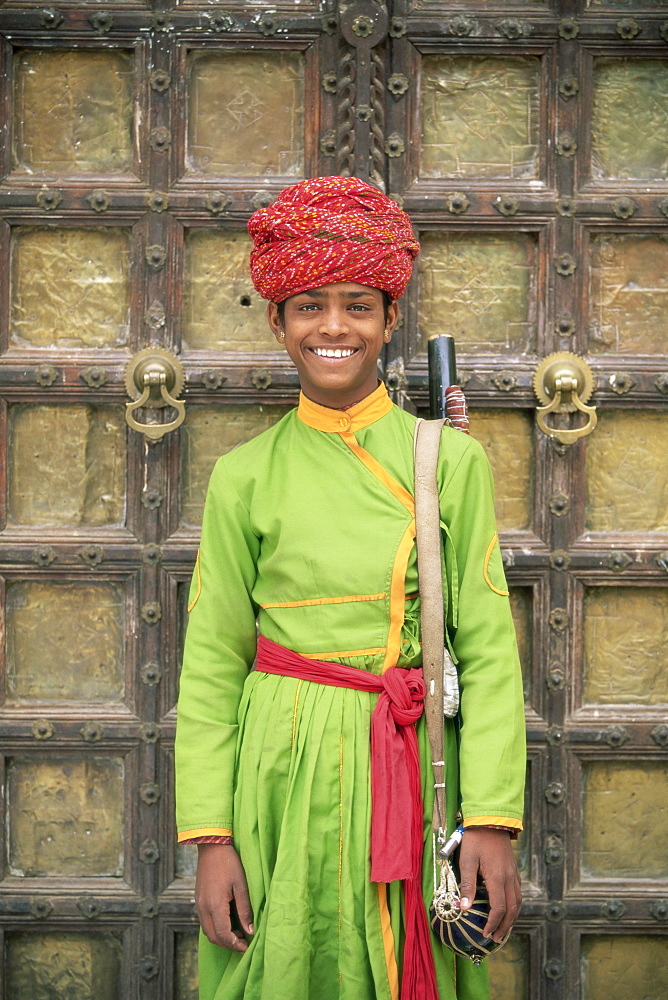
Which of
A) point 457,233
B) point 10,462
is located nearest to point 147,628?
point 10,462

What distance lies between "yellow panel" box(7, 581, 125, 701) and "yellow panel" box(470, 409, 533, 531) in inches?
31.7

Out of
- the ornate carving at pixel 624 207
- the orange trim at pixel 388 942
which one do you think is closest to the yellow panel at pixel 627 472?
the ornate carving at pixel 624 207

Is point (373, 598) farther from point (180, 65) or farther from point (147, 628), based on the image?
point (180, 65)

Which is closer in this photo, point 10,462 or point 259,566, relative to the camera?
point 259,566

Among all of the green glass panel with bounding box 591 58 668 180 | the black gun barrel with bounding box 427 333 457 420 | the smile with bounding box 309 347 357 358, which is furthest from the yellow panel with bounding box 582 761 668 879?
the green glass panel with bounding box 591 58 668 180

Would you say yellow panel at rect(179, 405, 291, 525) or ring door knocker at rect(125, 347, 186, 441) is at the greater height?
ring door knocker at rect(125, 347, 186, 441)

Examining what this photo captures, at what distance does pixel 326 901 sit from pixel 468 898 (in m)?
0.21

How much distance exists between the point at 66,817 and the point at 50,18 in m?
1.60

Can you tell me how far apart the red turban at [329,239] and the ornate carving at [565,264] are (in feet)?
1.96

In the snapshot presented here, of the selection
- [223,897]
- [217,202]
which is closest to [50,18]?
[217,202]

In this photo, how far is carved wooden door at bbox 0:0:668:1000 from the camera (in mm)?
2189

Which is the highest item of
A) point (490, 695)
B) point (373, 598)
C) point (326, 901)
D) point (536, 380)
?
point (536, 380)

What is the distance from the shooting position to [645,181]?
7.27 feet

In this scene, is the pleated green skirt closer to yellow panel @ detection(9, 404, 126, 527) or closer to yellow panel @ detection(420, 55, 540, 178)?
yellow panel @ detection(9, 404, 126, 527)
